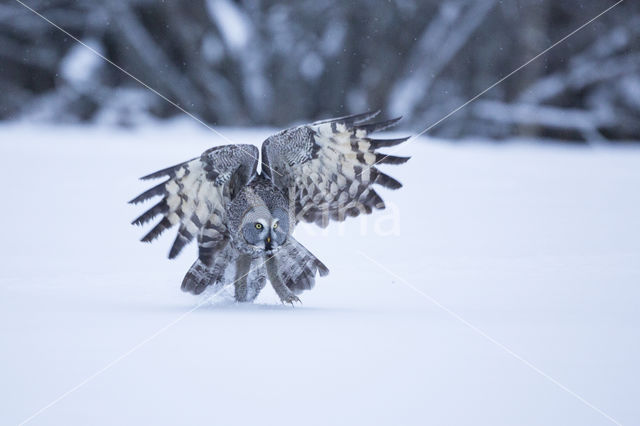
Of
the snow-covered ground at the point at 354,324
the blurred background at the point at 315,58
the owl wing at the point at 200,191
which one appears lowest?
the snow-covered ground at the point at 354,324

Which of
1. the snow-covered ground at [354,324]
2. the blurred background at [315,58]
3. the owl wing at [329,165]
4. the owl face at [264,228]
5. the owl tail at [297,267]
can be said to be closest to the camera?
the snow-covered ground at [354,324]

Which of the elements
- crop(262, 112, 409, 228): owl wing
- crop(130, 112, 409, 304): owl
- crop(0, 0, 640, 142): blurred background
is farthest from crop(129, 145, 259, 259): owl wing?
crop(0, 0, 640, 142): blurred background

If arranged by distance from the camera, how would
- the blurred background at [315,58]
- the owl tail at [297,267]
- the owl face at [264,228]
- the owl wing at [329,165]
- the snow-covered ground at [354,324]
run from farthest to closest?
1. the blurred background at [315,58]
2. the owl tail at [297,267]
3. the owl wing at [329,165]
4. the owl face at [264,228]
5. the snow-covered ground at [354,324]

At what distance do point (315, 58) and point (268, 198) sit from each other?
9321 mm

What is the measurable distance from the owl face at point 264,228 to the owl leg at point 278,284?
0.72 feet

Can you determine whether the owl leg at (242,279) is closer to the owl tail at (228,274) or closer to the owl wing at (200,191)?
the owl tail at (228,274)

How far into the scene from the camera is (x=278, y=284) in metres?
3.05

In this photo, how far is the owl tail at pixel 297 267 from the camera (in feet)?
9.95

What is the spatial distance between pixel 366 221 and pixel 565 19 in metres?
8.71

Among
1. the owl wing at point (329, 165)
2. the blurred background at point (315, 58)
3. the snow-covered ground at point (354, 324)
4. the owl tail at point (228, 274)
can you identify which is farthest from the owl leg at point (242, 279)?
the blurred background at point (315, 58)

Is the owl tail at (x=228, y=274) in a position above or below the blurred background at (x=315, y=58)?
below

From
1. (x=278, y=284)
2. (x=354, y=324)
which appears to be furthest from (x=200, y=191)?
(x=354, y=324)

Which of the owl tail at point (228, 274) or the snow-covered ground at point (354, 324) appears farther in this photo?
the owl tail at point (228, 274)

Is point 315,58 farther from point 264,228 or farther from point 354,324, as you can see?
point 354,324
